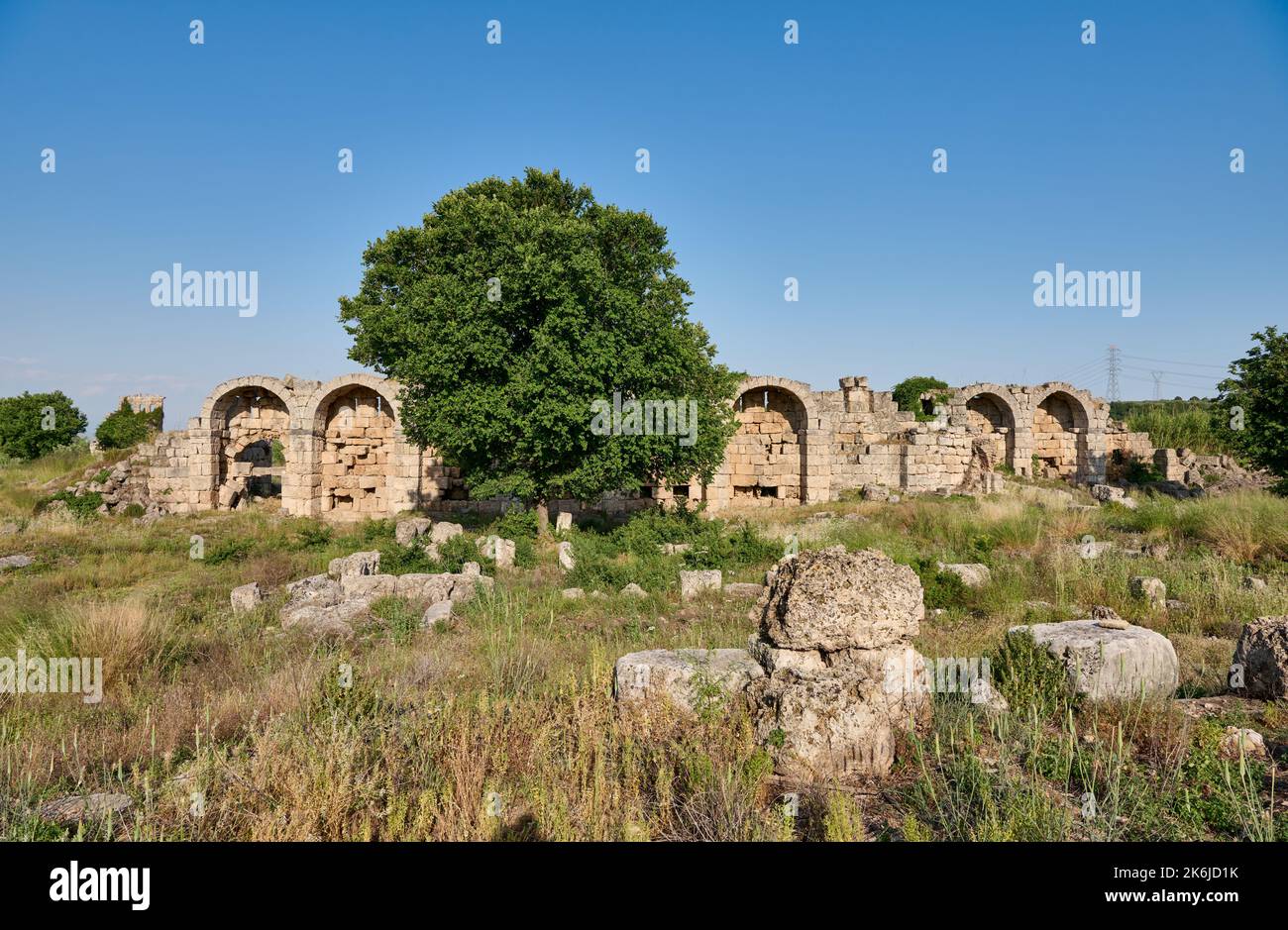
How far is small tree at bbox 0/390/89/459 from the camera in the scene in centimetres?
2569

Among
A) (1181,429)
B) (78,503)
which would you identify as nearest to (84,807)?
(78,503)

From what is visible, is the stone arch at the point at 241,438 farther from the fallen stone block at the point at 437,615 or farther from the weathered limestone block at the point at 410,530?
the fallen stone block at the point at 437,615

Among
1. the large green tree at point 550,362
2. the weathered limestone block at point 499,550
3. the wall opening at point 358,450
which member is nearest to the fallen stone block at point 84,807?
the weathered limestone block at point 499,550

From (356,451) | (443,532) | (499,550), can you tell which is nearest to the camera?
(499,550)

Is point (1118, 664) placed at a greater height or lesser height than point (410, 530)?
lesser

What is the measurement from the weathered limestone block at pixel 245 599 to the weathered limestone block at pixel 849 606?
7.45 m

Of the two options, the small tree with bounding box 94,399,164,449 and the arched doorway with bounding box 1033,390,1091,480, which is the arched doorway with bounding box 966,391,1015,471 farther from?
the small tree with bounding box 94,399,164,449

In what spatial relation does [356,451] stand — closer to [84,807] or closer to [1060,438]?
[84,807]

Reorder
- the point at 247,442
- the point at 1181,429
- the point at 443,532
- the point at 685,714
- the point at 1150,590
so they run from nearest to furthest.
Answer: the point at 685,714 < the point at 1150,590 < the point at 443,532 < the point at 247,442 < the point at 1181,429

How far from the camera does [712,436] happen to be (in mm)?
14922

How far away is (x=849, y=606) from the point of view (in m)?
5.04

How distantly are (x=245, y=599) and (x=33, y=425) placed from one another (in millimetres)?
24771

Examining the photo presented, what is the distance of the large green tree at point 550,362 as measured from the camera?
1248cm

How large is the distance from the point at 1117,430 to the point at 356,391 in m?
26.1
